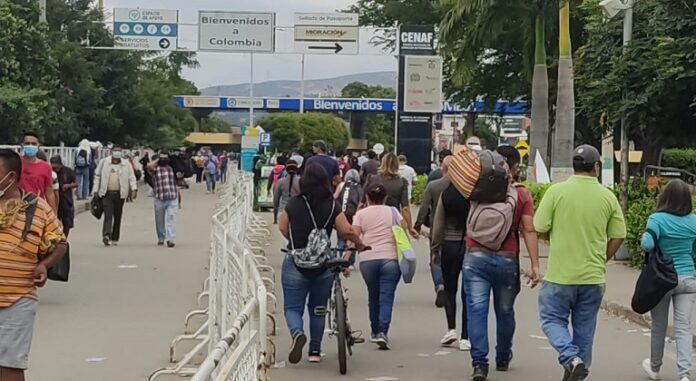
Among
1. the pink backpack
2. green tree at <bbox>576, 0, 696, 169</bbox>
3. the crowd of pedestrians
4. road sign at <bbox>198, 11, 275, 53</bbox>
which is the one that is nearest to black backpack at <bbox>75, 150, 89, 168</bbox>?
road sign at <bbox>198, 11, 275, 53</bbox>

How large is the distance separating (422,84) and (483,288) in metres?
26.9

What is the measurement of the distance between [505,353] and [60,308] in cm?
585

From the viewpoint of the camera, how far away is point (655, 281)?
877cm

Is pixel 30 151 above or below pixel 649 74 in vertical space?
below

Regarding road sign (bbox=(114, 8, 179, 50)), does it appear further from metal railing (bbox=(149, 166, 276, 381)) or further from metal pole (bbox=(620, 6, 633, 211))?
metal railing (bbox=(149, 166, 276, 381))

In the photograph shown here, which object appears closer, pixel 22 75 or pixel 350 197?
pixel 350 197

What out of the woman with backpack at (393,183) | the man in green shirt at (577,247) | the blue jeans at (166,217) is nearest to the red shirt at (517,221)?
the man in green shirt at (577,247)

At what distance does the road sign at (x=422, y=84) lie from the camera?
35.1 m

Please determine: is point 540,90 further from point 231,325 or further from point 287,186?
point 231,325

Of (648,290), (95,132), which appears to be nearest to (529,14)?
(648,290)

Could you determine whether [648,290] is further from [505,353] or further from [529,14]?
[529,14]

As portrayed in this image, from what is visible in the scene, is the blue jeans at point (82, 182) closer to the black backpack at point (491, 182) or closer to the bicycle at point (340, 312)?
the bicycle at point (340, 312)

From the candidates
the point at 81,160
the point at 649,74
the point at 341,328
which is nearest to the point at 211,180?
the point at 81,160

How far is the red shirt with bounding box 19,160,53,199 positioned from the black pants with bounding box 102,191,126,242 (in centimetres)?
698
